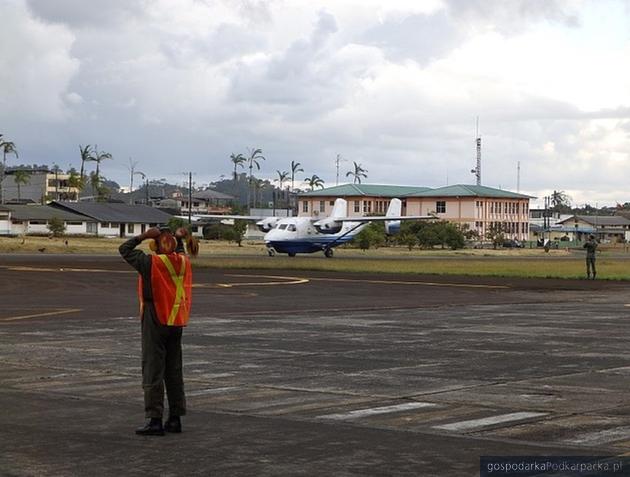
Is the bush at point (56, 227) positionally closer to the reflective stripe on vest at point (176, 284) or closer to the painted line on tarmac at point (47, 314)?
the painted line on tarmac at point (47, 314)

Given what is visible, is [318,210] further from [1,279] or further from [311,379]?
[311,379]

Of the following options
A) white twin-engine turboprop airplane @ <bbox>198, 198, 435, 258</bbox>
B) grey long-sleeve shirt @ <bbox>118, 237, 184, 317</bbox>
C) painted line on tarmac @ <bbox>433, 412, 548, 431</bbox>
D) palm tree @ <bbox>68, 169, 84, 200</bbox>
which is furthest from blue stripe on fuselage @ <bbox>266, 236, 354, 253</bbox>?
palm tree @ <bbox>68, 169, 84, 200</bbox>

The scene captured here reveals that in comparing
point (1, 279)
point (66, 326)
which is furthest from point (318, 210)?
point (66, 326)

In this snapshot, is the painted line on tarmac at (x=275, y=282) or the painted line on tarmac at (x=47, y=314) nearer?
the painted line on tarmac at (x=47, y=314)

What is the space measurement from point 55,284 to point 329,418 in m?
30.0

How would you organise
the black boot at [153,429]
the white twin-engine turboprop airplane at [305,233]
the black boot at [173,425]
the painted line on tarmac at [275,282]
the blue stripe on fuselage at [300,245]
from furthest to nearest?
the blue stripe on fuselage at [300,245]
the white twin-engine turboprop airplane at [305,233]
the painted line on tarmac at [275,282]
the black boot at [173,425]
the black boot at [153,429]

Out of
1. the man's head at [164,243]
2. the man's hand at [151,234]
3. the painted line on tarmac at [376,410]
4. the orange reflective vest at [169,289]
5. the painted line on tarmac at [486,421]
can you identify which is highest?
the man's hand at [151,234]

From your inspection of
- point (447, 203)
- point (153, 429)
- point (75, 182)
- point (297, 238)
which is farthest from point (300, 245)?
point (75, 182)

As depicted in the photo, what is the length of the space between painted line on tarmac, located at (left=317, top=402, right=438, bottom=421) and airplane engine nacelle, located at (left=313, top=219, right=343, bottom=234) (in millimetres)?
72992

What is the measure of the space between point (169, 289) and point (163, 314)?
0.26 metres

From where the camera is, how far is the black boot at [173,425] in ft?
35.8

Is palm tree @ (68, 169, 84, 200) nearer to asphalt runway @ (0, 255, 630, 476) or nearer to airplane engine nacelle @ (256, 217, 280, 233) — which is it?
airplane engine nacelle @ (256, 217, 280, 233)

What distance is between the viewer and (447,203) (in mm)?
179750

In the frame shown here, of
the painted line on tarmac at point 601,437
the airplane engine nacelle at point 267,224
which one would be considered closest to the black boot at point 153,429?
the painted line on tarmac at point 601,437
